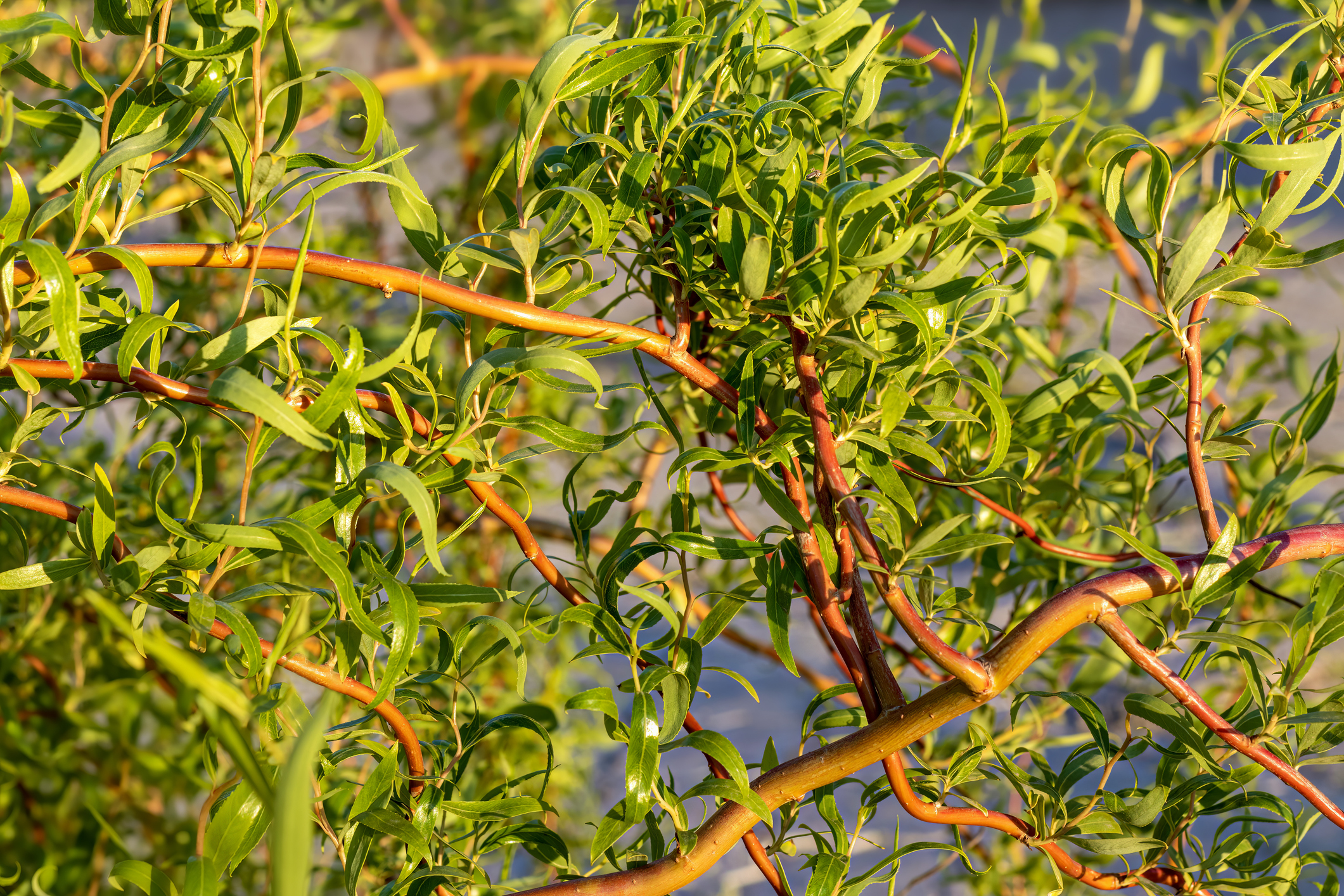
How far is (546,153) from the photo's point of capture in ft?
0.70

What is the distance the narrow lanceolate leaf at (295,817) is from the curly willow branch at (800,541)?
0.30 ft

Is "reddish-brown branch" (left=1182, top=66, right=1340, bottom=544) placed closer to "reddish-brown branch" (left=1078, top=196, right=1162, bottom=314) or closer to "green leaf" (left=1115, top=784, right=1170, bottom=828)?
"green leaf" (left=1115, top=784, right=1170, bottom=828)

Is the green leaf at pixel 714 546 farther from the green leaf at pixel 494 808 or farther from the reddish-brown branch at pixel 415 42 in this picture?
the reddish-brown branch at pixel 415 42

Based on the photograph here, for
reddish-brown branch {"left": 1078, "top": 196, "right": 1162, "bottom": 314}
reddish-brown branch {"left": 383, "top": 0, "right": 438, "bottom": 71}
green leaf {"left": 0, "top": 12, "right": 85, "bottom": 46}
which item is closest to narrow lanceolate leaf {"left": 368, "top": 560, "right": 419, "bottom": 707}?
green leaf {"left": 0, "top": 12, "right": 85, "bottom": 46}

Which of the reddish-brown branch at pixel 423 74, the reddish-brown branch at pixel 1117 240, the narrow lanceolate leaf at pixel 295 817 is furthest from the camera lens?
the reddish-brown branch at pixel 423 74

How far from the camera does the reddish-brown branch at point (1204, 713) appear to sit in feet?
0.64

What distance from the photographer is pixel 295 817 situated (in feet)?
0.36

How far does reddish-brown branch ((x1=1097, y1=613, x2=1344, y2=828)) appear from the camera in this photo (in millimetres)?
195

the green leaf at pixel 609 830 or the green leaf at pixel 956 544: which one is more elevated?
the green leaf at pixel 956 544

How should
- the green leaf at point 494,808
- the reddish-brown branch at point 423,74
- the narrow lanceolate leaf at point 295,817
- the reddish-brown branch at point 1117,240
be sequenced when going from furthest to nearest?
the reddish-brown branch at point 423,74
the reddish-brown branch at point 1117,240
the green leaf at point 494,808
the narrow lanceolate leaf at point 295,817

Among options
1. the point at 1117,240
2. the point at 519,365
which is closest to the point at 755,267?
the point at 519,365

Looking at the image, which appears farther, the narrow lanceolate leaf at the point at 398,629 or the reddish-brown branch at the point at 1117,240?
the reddish-brown branch at the point at 1117,240

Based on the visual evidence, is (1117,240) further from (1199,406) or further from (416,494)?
(416,494)

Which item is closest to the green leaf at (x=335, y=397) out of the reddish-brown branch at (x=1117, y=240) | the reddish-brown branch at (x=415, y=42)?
the reddish-brown branch at (x=1117, y=240)
